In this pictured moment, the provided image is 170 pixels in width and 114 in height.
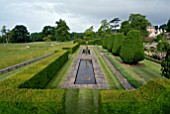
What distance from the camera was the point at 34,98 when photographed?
5.48m

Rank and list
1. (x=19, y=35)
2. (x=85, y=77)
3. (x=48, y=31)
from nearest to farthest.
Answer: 1. (x=85, y=77)
2. (x=19, y=35)
3. (x=48, y=31)

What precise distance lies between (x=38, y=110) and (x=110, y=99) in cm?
194

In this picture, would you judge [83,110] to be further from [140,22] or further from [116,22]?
[116,22]

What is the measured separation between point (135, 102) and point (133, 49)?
13.4 metres

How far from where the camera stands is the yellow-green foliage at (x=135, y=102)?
5371mm

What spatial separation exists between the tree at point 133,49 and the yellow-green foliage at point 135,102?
12.7 meters

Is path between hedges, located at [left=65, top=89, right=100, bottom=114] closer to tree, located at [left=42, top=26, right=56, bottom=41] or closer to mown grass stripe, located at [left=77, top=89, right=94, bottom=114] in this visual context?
mown grass stripe, located at [left=77, top=89, right=94, bottom=114]

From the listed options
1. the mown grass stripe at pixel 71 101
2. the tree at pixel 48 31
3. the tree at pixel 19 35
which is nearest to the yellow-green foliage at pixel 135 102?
the mown grass stripe at pixel 71 101

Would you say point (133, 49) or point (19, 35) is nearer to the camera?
point (133, 49)

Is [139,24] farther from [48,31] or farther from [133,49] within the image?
[133,49]

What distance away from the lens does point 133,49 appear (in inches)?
721

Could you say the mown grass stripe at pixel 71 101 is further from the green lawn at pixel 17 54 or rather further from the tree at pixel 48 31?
the tree at pixel 48 31

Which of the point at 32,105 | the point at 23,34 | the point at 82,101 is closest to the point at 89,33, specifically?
the point at 23,34

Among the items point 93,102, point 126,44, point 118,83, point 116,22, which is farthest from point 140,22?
point 93,102
